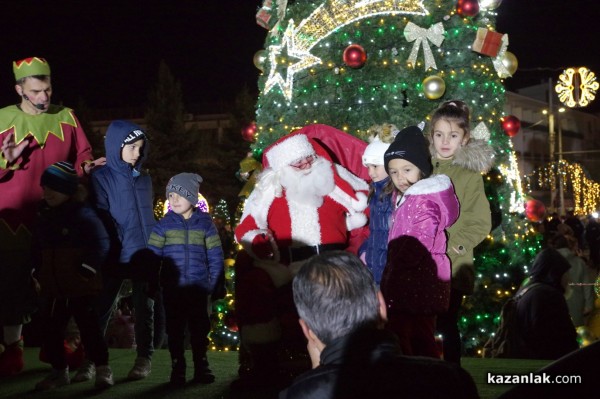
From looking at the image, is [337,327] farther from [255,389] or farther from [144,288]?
[144,288]

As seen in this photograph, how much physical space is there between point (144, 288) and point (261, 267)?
1.04 metres

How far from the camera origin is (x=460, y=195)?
4637mm

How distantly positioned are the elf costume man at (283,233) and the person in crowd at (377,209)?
24cm

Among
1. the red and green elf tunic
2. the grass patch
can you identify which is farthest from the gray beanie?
the grass patch

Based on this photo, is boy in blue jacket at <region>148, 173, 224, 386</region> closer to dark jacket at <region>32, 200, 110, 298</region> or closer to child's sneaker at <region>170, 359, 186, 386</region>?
child's sneaker at <region>170, 359, 186, 386</region>

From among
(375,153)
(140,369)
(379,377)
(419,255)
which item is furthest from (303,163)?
(379,377)

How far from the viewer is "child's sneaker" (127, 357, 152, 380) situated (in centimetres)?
534

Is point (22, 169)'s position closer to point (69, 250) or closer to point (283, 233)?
point (69, 250)

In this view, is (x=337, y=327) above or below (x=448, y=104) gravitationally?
below

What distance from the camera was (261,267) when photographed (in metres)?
4.93

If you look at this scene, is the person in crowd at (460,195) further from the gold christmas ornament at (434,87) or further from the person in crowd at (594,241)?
the person in crowd at (594,241)

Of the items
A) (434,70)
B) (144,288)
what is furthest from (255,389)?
(434,70)

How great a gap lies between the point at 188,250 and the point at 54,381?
134 centimetres

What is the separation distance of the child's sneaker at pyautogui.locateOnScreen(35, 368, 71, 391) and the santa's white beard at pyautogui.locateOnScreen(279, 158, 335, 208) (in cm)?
208
